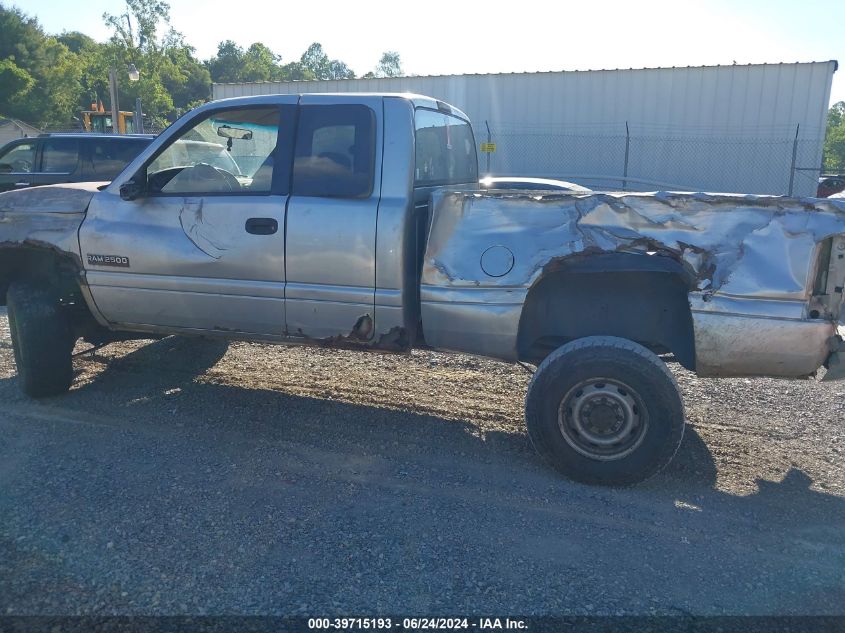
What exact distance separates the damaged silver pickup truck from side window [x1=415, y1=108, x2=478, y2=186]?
0.10 ft

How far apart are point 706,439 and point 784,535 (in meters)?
1.18

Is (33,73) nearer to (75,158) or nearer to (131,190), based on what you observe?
(75,158)

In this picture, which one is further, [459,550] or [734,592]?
[459,550]

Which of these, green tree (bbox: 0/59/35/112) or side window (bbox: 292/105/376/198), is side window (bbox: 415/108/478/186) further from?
green tree (bbox: 0/59/35/112)

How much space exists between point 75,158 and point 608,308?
9213 millimetres

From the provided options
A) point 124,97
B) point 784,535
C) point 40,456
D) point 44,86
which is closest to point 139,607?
point 40,456

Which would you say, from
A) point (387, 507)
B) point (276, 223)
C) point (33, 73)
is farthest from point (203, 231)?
point (33, 73)

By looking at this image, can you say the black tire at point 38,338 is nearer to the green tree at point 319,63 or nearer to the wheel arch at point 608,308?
the wheel arch at point 608,308

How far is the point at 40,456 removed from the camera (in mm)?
4137

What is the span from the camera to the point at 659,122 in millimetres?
14336

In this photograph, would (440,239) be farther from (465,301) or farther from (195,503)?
(195,503)

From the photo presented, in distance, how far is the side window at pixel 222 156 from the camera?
4516 millimetres

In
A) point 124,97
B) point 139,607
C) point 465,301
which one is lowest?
point 139,607

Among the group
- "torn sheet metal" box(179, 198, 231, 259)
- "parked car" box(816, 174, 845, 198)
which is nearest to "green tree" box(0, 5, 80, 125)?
"parked car" box(816, 174, 845, 198)
